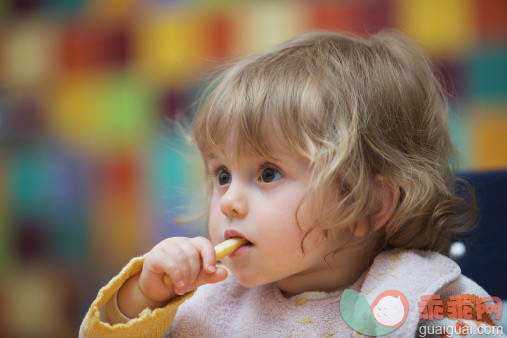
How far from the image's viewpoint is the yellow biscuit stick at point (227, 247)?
0.64 m

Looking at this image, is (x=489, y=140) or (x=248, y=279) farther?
(x=489, y=140)

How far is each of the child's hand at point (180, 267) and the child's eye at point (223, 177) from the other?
0.10 metres

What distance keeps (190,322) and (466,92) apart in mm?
820

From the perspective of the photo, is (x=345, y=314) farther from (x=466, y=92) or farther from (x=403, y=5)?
(x=403, y=5)

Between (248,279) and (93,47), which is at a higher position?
(93,47)

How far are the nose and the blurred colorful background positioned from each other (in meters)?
0.76

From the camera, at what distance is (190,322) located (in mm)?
744

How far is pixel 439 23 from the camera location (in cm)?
125

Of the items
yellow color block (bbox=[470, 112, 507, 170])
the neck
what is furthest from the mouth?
yellow color block (bbox=[470, 112, 507, 170])

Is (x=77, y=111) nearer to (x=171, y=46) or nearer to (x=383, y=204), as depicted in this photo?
(x=171, y=46)

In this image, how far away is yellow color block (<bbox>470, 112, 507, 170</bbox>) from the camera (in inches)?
46.0

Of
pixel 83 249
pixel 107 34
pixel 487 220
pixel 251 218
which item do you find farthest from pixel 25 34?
pixel 487 220

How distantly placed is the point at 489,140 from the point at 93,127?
42.1 inches

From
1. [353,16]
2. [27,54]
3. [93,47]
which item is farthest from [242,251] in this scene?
[27,54]
